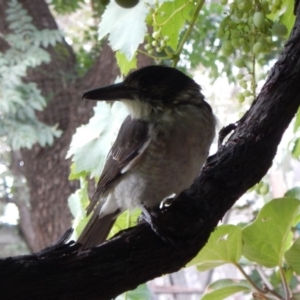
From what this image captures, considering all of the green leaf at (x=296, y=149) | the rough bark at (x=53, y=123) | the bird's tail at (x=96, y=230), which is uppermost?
the rough bark at (x=53, y=123)

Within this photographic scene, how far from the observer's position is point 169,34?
2.76 feet

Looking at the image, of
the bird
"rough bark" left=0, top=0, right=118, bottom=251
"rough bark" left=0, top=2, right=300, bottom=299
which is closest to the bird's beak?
the bird

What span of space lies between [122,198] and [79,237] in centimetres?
8

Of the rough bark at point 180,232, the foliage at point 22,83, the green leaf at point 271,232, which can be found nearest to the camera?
the rough bark at point 180,232

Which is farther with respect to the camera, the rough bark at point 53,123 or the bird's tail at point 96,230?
the rough bark at point 53,123

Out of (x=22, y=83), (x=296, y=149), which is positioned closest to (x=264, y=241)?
(x=296, y=149)

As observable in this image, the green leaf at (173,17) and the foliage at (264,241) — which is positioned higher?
the green leaf at (173,17)

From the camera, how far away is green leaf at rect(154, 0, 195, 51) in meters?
0.82

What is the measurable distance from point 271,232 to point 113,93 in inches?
10.8

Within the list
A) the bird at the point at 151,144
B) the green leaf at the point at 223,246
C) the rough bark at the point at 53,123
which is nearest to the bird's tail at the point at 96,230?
the bird at the point at 151,144

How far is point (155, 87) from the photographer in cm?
85

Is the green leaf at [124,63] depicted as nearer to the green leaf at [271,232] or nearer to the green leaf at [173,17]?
the green leaf at [173,17]

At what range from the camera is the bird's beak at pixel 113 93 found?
758mm

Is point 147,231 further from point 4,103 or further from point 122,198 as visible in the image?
point 4,103
